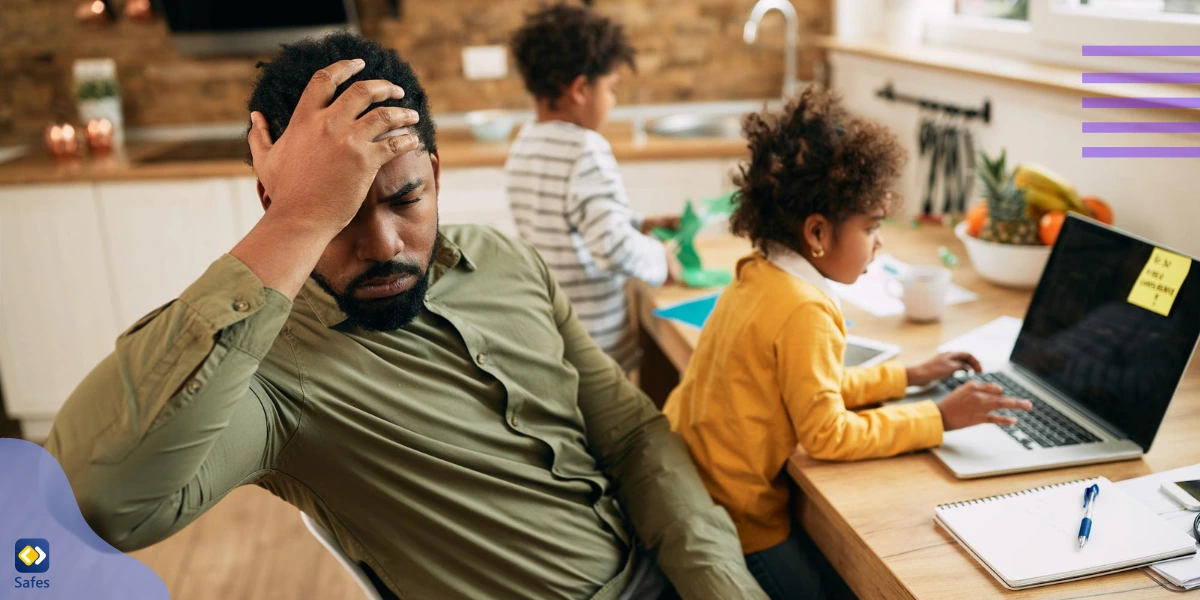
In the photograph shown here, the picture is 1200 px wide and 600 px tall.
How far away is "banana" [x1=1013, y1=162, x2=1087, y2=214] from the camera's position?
1810mm

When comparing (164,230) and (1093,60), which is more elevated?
(1093,60)

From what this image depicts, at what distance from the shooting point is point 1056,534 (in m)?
1.01

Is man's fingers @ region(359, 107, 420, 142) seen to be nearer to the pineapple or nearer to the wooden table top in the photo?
the wooden table top

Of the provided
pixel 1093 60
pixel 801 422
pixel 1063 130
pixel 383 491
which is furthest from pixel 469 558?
pixel 1093 60

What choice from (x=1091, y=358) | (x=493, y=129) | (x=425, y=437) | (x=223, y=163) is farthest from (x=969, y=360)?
(x=223, y=163)

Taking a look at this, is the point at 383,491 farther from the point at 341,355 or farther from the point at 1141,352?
the point at 1141,352

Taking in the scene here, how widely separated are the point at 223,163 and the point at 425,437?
7.86ft

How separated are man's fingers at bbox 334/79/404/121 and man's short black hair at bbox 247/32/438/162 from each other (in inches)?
1.5

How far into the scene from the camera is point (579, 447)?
1283mm

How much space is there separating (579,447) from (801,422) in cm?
30

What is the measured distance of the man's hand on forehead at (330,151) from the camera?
33.7 inches

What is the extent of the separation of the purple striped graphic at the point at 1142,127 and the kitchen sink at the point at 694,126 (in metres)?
1.65

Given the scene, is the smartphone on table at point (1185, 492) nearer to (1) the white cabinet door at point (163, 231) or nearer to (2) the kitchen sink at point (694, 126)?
(2) the kitchen sink at point (694, 126)

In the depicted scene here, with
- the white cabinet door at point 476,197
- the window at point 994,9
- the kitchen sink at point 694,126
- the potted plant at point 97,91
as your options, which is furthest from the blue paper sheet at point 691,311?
the potted plant at point 97,91
